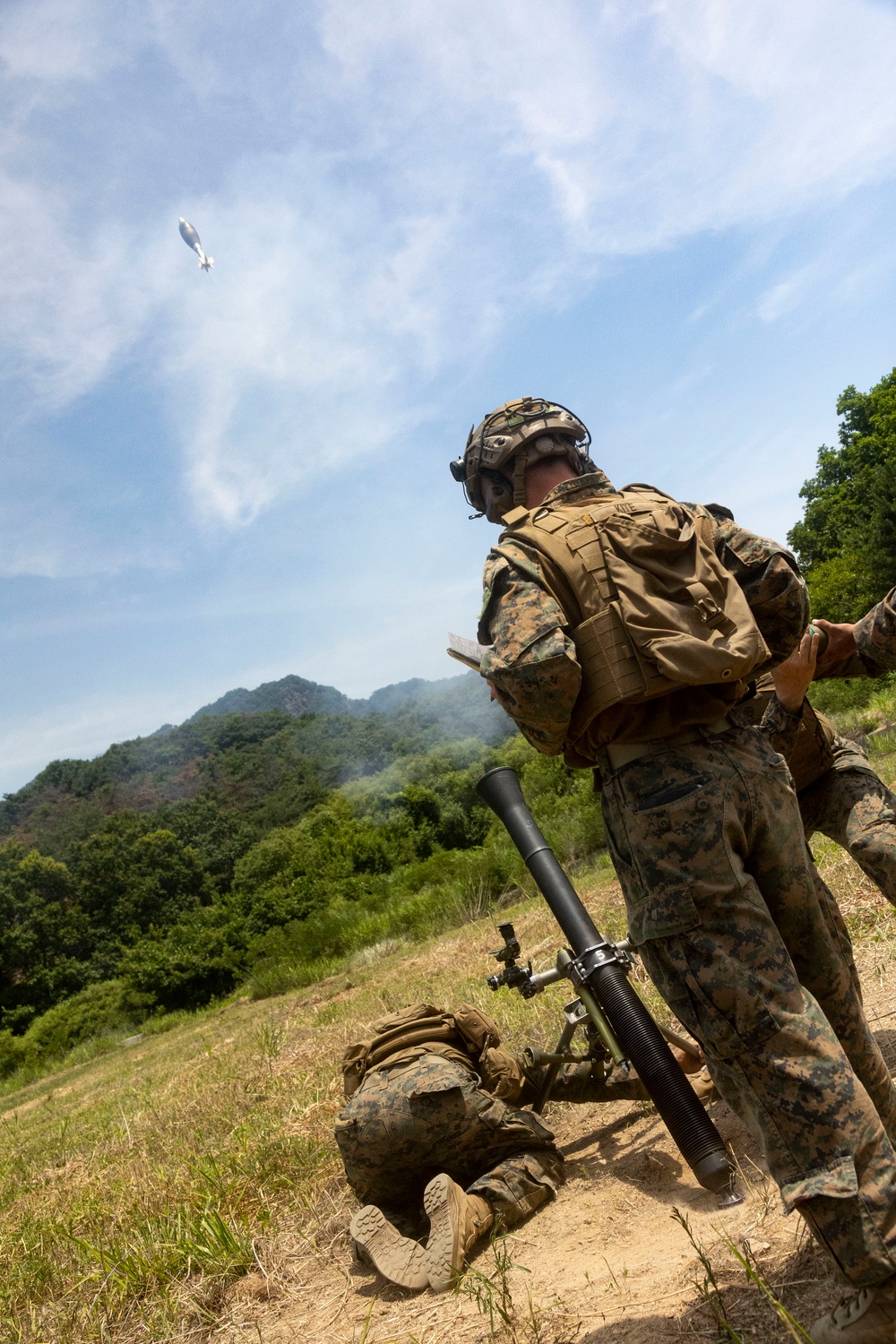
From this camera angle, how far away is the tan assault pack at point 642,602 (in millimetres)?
2129

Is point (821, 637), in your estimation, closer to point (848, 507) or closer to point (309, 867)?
point (309, 867)

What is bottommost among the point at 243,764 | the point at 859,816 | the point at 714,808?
the point at 859,816

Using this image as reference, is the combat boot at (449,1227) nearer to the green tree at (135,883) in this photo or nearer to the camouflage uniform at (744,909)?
the camouflage uniform at (744,909)

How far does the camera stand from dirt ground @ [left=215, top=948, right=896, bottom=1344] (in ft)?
7.22

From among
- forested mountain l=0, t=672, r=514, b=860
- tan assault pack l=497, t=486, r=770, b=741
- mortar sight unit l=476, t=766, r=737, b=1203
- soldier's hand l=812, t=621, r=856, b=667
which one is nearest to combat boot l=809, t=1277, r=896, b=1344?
mortar sight unit l=476, t=766, r=737, b=1203

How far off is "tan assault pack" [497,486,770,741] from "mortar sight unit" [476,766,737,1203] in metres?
1.09

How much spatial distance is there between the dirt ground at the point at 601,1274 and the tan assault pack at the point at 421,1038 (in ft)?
1.76

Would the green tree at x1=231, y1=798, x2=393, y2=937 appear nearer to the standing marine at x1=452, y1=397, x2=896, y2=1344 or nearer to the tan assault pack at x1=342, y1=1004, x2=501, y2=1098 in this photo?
the tan assault pack at x1=342, y1=1004, x2=501, y2=1098

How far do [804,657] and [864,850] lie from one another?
0.86 meters

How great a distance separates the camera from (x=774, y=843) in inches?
84.9

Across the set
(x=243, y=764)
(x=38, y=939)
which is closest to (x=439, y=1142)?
(x=38, y=939)

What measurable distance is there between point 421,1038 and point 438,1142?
452 mm

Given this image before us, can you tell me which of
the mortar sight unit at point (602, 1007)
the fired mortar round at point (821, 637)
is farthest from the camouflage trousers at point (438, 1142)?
the fired mortar round at point (821, 637)

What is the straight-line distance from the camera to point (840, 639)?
3172 mm
